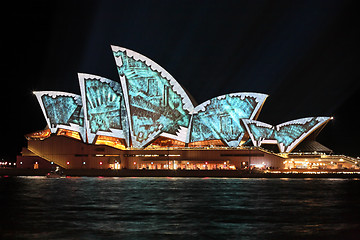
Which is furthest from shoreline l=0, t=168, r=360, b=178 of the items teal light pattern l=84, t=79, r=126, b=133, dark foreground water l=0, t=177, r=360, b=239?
dark foreground water l=0, t=177, r=360, b=239

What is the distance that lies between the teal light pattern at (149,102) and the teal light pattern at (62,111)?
35.0 ft

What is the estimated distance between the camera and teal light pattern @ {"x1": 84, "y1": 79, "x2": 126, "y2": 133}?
79.0m

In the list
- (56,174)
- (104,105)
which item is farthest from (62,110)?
(56,174)

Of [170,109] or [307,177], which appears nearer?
[307,177]

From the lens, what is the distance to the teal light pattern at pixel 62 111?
81500 millimetres

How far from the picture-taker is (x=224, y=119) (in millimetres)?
78000

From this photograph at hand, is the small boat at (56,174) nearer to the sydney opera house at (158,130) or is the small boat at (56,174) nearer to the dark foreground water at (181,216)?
the sydney opera house at (158,130)

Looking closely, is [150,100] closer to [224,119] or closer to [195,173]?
[224,119]

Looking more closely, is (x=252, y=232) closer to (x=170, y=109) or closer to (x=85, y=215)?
(x=85, y=215)

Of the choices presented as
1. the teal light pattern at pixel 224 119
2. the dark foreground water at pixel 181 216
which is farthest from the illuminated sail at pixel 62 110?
the dark foreground water at pixel 181 216

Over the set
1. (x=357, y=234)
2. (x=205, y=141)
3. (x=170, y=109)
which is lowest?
(x=357, y=234)

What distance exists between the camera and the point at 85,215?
83.8 feet

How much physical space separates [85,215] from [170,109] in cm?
5428

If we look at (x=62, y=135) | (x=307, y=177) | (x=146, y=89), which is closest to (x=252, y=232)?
(x=307, y=177)
